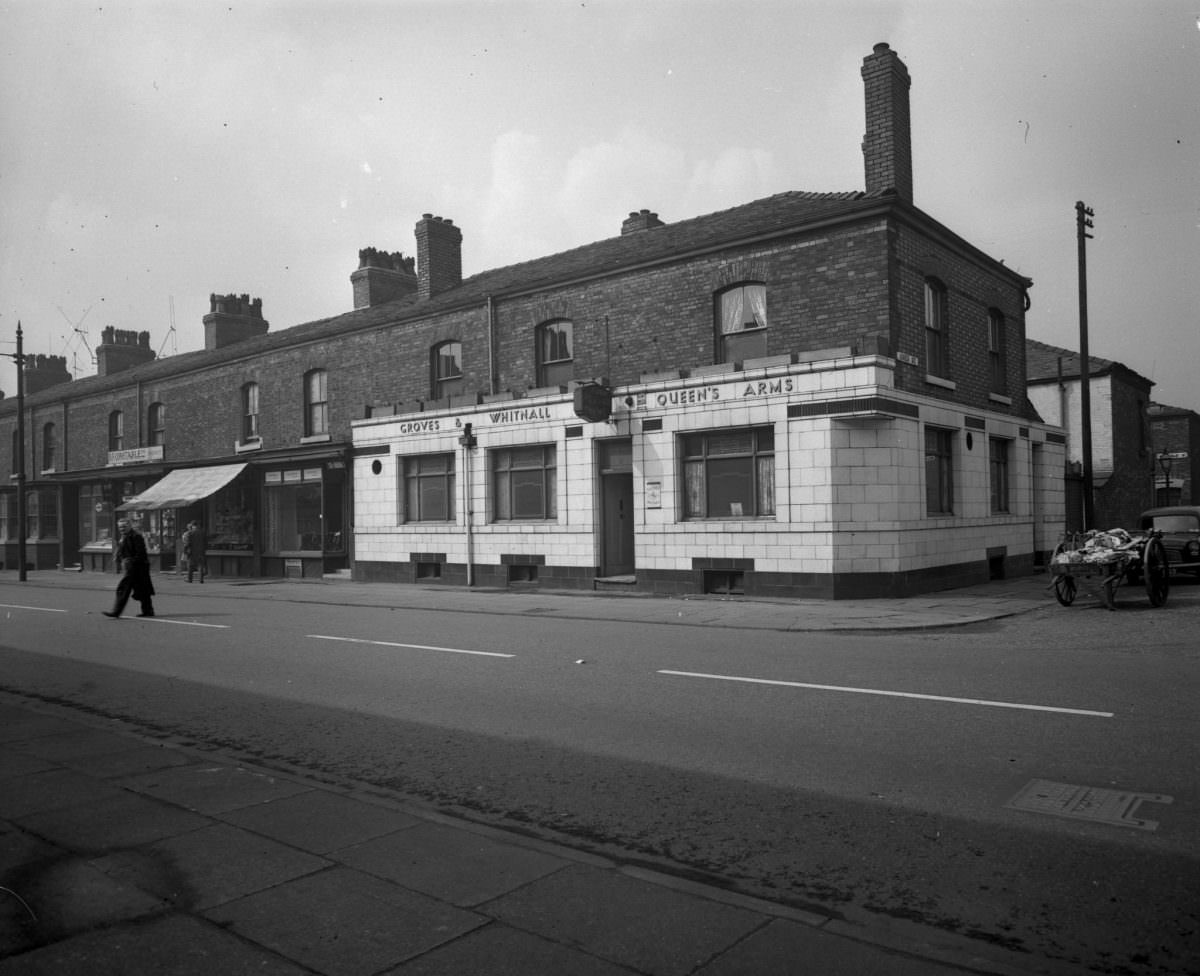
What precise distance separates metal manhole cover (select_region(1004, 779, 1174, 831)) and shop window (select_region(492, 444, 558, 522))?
1618 cm

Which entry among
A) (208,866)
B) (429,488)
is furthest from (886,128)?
(208,866)

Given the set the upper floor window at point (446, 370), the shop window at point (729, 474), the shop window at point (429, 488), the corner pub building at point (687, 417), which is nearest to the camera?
the corner pub building at point (687, 417)

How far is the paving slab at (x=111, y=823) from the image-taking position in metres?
4.82

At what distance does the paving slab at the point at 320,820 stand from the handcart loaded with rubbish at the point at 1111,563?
12758 millimetres

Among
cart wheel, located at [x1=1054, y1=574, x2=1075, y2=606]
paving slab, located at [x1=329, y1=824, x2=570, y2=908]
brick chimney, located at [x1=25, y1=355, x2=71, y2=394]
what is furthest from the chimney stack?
paving slab, located at [x1=329, y1=824, x2=570, y2=908]

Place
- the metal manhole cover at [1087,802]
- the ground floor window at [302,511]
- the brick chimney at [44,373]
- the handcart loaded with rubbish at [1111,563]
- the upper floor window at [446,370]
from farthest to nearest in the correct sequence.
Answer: the brick chimney at [44,373], the ground floor window at [302,511], the upper floor window at [446,370], the handcart loaded with rubbish at [1111,563], the metal manhole cover at [1087,802]

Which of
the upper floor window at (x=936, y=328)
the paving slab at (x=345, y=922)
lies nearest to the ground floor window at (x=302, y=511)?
the upper floor window at (x=936, y=328)

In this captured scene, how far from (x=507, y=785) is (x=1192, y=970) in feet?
11.9

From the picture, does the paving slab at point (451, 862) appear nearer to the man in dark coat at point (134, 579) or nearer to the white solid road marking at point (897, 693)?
the white solid road marking at point (897, 693)

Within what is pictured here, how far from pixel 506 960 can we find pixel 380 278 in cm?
2864

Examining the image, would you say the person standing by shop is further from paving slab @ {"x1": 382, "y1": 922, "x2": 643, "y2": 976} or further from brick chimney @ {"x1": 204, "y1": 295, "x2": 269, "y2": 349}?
paving slab @ {"x1": 382, "y1": 922, "x2": 643, "y2": 976}

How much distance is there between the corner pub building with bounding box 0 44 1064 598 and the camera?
682 inches

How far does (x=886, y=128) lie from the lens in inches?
733

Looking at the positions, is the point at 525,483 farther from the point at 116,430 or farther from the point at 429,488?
the point at 116,430
